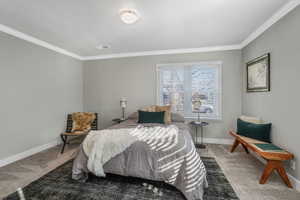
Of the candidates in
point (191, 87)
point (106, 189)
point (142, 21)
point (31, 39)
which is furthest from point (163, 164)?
point (31, 39)

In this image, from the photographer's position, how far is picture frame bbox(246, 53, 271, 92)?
2469 millimetres

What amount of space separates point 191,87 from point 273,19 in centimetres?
201

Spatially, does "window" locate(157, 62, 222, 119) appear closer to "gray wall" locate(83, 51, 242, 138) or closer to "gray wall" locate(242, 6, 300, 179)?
"gray wall" locate(83, 51, 242, 138)

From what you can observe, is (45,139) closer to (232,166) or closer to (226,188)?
(226,188)

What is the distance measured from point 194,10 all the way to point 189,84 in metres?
2.02

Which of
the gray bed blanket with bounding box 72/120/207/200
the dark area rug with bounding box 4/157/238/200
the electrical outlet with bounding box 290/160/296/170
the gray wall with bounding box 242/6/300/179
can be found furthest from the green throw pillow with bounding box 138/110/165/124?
the electrical outlet with bounding box 290/160/296/170

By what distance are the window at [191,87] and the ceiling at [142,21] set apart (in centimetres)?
61

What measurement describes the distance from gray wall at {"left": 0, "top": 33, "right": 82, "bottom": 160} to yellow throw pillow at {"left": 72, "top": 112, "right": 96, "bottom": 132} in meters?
0.53

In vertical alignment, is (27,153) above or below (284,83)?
below

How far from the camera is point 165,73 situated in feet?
13.0

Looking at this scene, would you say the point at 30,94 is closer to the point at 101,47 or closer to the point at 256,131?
the point at 101,47

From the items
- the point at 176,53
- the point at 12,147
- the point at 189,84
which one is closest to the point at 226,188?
the point at 189,84

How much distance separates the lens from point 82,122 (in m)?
3.56

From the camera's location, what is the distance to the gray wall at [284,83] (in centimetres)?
187
